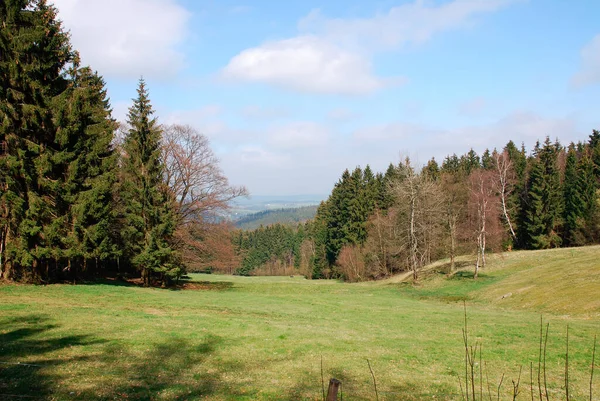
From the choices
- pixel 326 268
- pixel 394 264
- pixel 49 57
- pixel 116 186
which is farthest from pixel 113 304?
pixel 326 268

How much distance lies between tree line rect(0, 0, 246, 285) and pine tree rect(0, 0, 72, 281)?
53 mm

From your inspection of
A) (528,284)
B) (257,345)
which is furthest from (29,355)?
(528,284)

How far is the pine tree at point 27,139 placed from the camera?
67.5 ft

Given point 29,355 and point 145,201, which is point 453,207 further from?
point 29,355

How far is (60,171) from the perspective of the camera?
2322 cm

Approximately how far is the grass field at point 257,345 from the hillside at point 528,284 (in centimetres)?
19

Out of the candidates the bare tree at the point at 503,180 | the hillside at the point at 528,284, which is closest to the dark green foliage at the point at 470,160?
the bare tree at the point at 503,180

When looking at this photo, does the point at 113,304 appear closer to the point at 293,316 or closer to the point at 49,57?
the point at 293,316

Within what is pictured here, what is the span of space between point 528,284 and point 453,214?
12.9 metres

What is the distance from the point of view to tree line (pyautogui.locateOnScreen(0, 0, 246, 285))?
20750 mm

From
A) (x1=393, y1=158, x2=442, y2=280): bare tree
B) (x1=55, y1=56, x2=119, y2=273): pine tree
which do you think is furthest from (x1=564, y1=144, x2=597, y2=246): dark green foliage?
(x1=55, y1=56, x2=119, y2=273): pine tree

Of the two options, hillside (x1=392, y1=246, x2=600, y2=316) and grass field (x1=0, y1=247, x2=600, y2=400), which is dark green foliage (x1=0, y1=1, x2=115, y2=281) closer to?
grass field (x1=0, y1=247, x2=600, y2=400)

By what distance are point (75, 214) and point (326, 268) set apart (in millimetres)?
57548

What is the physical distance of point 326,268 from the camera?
75.6 meters
